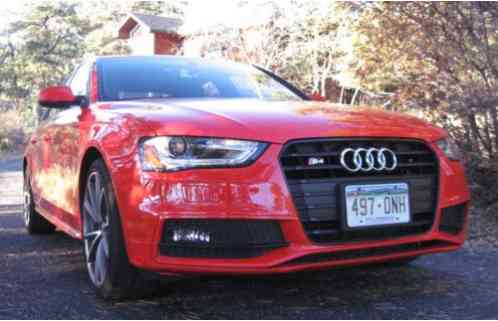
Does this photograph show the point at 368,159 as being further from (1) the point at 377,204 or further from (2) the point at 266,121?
(2) the point at 266,121

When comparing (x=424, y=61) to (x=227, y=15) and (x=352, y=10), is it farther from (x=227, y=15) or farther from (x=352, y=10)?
(x=227, y=15)

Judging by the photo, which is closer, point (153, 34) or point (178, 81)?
point (178, 81)

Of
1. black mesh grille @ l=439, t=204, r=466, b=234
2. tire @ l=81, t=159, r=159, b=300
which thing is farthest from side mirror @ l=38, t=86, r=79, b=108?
black mesh grille @ l=439, t=204, r=466, b=234

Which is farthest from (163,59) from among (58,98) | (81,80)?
(58,98)

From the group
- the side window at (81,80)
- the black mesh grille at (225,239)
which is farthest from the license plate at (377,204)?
the side window at (81,80)

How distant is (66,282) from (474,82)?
4.38m

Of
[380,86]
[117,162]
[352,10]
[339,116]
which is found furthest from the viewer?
[380,86]

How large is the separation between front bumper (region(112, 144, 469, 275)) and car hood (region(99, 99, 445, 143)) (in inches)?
6.3

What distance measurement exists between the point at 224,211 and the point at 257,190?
175 mm

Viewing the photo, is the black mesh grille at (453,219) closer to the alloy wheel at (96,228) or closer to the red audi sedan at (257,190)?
the red audi sedan at (257,190)

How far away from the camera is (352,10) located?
24.8 feet

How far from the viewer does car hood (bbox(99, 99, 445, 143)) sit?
291 cm

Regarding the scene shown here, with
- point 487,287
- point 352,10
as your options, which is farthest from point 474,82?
point 487,287

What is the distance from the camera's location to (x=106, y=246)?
3197mm
